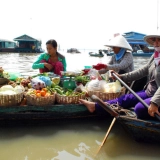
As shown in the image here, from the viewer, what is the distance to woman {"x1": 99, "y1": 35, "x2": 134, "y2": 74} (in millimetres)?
3736

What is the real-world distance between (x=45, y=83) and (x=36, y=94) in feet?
1.30

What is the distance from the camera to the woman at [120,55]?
3.74m

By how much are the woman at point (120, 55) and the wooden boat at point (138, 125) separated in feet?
3.47

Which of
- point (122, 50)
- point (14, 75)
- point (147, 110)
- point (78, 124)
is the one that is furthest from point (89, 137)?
point (14, 75)

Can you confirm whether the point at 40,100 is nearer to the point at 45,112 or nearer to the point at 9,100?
the point at 45,112

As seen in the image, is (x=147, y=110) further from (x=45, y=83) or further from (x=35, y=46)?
(x=35, y=46)

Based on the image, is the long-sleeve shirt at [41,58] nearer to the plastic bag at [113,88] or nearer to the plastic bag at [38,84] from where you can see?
the plastic bag at [38,84]

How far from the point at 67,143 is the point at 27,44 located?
3125 cm

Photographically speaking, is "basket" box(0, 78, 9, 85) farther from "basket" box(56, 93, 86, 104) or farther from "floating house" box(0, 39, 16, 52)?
"floating house" box(0, 39, 16, 52)

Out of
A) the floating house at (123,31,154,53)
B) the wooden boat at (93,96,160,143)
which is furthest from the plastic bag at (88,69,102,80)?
the floating house at (123,31,154,53)

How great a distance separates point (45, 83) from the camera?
3.61 meters

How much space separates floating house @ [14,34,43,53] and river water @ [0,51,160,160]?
28.9 m

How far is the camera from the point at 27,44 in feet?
108

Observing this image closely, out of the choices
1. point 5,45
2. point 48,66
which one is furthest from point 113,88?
point 5,45
